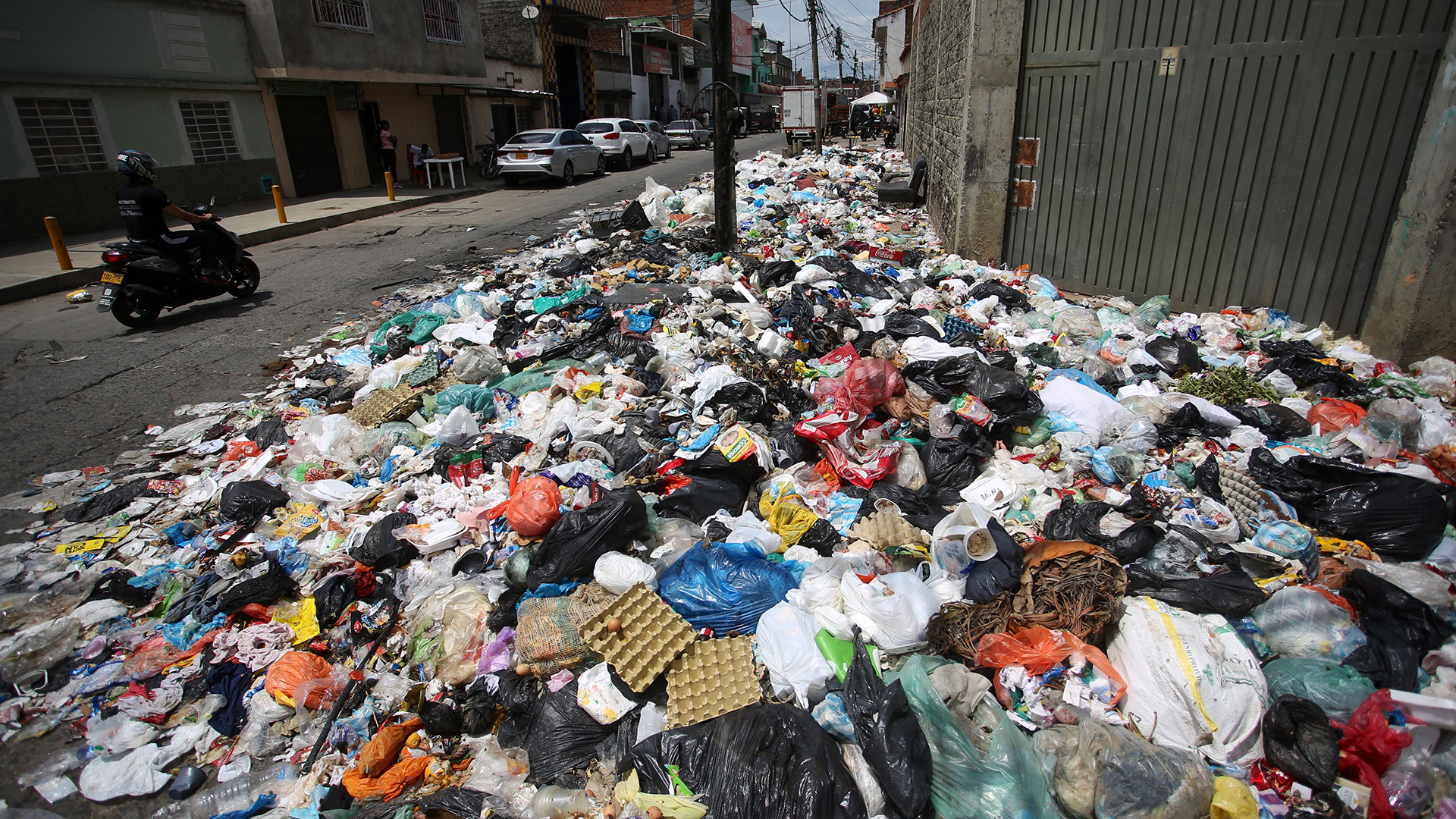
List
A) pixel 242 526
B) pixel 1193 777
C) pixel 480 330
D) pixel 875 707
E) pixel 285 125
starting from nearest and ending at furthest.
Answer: pixel 1193 777 → pixel 875 707 → pixel 242 526 → pixel 480 330 → pixel 285 125

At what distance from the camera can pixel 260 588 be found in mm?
3086

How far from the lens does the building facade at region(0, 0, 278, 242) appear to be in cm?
1073

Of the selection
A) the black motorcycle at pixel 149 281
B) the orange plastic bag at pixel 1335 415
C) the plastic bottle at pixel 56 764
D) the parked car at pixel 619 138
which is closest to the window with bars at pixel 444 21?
the parked car at pixel 619 138

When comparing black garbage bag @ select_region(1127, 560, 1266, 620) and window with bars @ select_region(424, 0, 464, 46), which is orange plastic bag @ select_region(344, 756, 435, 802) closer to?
black garbage bag @ select_region(1127, 560, 1266, 620)

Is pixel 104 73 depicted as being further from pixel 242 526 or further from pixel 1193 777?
pixel 1193 777

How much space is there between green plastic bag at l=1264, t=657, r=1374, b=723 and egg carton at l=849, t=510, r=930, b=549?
4.28 feet

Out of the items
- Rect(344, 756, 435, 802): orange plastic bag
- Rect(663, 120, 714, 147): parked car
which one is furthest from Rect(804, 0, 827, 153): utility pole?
Rect(344, 756, 435, 802): orange plastic bag

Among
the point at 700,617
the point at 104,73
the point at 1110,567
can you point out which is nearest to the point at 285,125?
the point at 104,73

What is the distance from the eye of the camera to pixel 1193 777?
1986mm

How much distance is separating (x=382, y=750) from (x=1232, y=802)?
263cm

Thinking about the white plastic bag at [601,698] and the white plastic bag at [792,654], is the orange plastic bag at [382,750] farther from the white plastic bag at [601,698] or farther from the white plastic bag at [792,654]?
the white plastic bag at [792,654]

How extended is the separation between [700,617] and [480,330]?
3.98m

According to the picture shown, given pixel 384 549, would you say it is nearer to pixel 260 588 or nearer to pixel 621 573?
pixel 260 588

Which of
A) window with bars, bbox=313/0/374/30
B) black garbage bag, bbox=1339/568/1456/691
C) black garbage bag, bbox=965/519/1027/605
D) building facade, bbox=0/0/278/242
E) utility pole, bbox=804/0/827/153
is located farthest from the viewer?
utility pole, bbox=804/0/827/153
